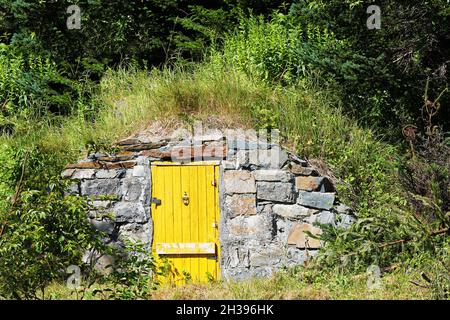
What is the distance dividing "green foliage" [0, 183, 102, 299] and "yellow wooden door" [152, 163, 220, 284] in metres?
1.80

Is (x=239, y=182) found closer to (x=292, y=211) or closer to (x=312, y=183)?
(x=292, y=211)

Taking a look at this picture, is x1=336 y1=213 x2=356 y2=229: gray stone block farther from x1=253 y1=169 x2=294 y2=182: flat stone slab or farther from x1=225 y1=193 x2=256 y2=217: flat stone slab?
x1=225 y1=193 x2=256 y2=217: flat stone slab

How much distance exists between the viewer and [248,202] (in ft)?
31.8

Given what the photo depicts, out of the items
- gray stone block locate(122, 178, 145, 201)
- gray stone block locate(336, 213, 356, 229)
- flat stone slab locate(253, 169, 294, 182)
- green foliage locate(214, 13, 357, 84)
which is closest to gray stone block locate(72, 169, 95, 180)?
gray stone block locate(122, 178, 145, 201)

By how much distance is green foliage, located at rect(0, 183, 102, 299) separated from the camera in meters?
7.17

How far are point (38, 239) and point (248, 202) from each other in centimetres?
309

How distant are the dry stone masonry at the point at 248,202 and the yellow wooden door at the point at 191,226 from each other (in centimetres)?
12

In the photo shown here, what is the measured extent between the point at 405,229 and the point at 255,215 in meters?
2.28

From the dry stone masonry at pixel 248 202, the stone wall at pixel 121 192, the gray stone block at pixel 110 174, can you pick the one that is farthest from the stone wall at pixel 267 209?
the gray stone block at pixel 110 174

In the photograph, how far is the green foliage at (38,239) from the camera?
7168 millimetres

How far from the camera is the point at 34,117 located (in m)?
12.5

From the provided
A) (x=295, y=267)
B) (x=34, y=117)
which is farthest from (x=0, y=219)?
(x=34, y=117)

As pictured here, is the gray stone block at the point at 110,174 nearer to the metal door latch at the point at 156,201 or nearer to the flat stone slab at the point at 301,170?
the metal door latch at the point at 156,201

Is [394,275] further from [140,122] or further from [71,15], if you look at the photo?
[71,15]
